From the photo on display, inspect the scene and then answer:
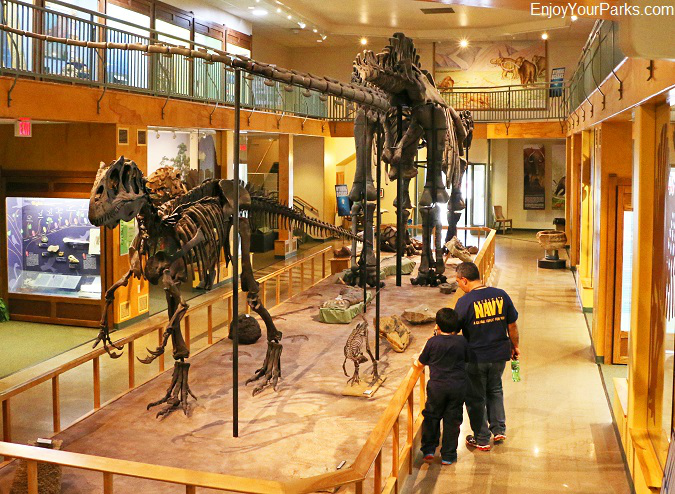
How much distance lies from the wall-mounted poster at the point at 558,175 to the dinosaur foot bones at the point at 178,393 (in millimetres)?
22562

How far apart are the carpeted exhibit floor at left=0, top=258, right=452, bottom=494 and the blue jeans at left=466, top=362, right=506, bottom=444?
0.62 metres

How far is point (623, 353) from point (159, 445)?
598 cm

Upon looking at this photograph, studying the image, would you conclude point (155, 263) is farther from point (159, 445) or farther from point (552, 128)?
point (552, 128)

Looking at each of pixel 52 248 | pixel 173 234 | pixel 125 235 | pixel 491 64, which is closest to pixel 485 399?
pixel 173 234

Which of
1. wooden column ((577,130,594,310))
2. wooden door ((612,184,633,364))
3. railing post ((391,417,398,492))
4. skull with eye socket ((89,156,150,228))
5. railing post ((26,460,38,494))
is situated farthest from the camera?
wooden column ((577,130,594,310))

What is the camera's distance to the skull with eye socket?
552 cm

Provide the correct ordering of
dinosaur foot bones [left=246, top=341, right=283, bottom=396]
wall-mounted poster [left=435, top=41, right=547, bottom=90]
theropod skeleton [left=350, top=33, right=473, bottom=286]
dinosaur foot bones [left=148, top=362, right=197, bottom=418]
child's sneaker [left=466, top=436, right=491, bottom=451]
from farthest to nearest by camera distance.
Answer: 1. wall-mounted poster [left=435, top=41, right=547, bottom=90]
2. theropod skeleton [left=350, top=33, right=473, bottom=286]
3. dinosaur foot bones [left=246, top=341, right=283, bottom=396]
4. child's sneaker [left=466, top=436, right=491, bottom=451]
5. dinosaur foot bones [left=148, top=362, right=197, bottom=418]

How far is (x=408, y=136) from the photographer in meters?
11.1

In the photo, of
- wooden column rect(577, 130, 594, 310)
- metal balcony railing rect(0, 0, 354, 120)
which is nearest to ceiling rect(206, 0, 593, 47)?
metal balcony railing rect(0, 0, 354, 120)

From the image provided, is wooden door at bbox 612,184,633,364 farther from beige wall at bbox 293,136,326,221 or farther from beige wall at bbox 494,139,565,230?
beige wall at bbox 494,139,565,230

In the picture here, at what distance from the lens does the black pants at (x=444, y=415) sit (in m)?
6.10

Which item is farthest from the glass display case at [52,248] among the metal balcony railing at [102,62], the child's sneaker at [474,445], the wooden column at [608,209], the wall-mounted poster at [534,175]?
the wall-mounted poster at [534,175]

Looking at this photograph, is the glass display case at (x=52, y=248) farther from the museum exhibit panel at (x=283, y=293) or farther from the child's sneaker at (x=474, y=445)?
the child's sneaker at (x=474, y=445)

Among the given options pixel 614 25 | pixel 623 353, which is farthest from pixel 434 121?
pixel 623 353
